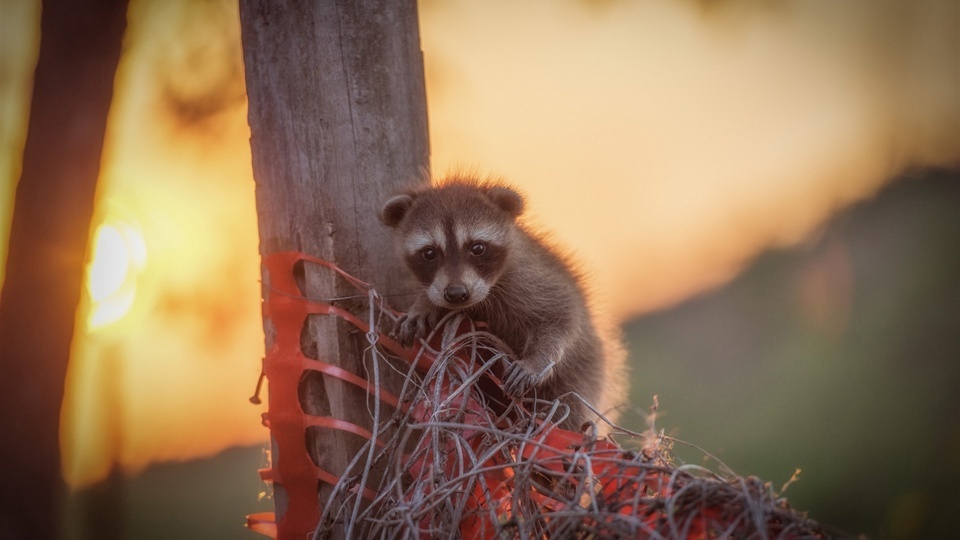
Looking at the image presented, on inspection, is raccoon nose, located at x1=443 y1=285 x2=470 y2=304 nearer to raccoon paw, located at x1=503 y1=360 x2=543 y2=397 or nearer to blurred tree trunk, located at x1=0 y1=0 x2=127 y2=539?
raccoon paw, located at x1=503 y1=360 x2=543 y2=397

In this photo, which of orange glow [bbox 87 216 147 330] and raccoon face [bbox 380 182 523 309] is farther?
orange glow [bbox 87 216 147 330]

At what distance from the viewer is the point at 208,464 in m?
4.33

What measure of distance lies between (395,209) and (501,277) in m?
0.66

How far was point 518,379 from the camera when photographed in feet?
7.73

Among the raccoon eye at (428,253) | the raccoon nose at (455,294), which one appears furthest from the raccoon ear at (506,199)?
the raccoon nose at (455,294)

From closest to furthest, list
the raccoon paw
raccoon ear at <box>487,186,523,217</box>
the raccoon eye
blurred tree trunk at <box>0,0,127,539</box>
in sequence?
the raccoon paw < the raccoon eye < raccoon ear at <box>487,186,523,217</box> < blurred tree trunk at <box>0,0,127,539</box>

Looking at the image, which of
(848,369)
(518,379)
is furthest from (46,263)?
(848,369)

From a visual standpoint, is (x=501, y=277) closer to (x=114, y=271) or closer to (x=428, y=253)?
(x=428, y=253)

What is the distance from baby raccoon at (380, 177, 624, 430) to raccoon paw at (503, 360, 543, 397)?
0.18 meters

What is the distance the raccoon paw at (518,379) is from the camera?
7.62 ft

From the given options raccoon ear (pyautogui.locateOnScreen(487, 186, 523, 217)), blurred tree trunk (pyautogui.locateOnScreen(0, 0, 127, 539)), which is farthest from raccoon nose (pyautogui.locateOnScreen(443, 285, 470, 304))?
blurred tree trunk (pyautogui.locateOnScreen(0, 0, 127, 539))

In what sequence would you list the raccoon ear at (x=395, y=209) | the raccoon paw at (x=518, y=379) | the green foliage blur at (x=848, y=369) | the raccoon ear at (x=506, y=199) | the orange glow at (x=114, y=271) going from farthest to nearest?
the green foliage blur at (x=848, y=369) → the orange glow at (x=114, y=271) → the raccoon ear at (x=506, y=199) → the raccoon ear at (x=395, y=209) → the raccoon paw at (x=518, y=379)

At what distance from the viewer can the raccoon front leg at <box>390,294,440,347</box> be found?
2.40 m

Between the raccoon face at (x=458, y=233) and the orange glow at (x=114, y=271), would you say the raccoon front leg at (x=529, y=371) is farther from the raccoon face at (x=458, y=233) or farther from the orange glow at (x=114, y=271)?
the orange glow at (x=114, y=271)
